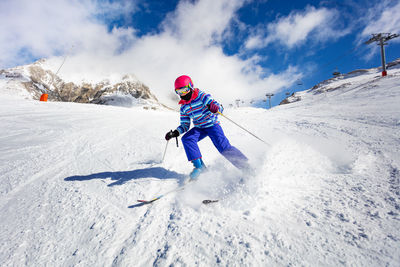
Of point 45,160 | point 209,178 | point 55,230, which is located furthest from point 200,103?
point 45,160

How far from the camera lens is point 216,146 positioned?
117 inches

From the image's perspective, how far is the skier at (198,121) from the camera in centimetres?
290

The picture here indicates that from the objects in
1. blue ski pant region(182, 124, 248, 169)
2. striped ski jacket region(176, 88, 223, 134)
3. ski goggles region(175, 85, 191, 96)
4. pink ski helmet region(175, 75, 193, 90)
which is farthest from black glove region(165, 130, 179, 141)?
pink ski helmet region(175, 75, 193, 90)

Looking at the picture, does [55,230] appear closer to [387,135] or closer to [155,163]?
[155,163]

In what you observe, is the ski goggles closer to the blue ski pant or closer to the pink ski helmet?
the pink ski helmet

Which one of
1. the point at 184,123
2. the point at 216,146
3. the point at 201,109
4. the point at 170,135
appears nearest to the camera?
the point at 216,146

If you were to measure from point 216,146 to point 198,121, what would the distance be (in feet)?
1.80

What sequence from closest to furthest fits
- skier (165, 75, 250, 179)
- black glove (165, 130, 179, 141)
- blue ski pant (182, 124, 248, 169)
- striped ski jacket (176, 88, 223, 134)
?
blue ski pant (182, 124, 248, 169), skier (165, 75, 250, 179), striped ski jacket (176, 88, 223, 134), black glove (165, 130, 179, 141)

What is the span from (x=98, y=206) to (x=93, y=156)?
7.46 feet

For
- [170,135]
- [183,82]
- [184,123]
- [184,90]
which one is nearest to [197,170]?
[170,135]

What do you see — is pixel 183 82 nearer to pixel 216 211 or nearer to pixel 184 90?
pixel 184 90

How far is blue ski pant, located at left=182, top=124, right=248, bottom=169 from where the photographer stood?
2.72m

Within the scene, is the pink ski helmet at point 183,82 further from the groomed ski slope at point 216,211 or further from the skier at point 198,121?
the groomed ski slope at point 216,211

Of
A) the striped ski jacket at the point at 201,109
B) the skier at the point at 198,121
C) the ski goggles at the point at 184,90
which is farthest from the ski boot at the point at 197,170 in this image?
the ski goggles at the point at 184,90
